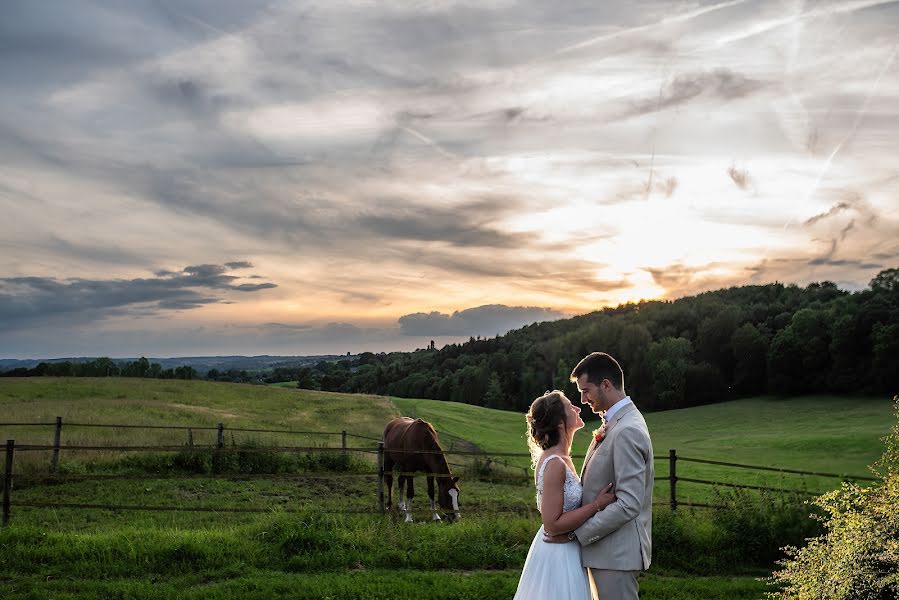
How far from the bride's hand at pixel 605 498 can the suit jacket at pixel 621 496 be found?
35mm

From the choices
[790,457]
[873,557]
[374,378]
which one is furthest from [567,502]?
[374,378]

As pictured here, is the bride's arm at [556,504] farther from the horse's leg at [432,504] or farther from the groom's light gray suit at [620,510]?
the horse's leg at [432,504]

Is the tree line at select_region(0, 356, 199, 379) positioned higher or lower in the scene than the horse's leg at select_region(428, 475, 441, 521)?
higher

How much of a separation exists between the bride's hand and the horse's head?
364 inches

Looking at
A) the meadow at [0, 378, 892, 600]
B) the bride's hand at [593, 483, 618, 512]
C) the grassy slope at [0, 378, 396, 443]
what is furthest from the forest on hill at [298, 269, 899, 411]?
the bride's hand at [593, 483, 618, 512]

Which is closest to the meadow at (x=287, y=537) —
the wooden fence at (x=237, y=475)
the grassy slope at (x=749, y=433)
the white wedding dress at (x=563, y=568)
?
the wooden fence at (x=237, y=475)

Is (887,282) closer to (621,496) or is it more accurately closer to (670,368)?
(670,368)

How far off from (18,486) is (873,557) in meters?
18.7

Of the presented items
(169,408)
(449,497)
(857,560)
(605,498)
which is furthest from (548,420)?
(169,408)

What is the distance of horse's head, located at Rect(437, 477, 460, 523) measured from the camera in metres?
13.3

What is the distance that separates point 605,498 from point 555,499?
1.11ft

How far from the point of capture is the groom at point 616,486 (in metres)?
4.00

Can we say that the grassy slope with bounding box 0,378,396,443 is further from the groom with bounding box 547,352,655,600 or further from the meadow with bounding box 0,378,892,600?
the groom with bounding box 547,352,655,600

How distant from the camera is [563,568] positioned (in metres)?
4.40
